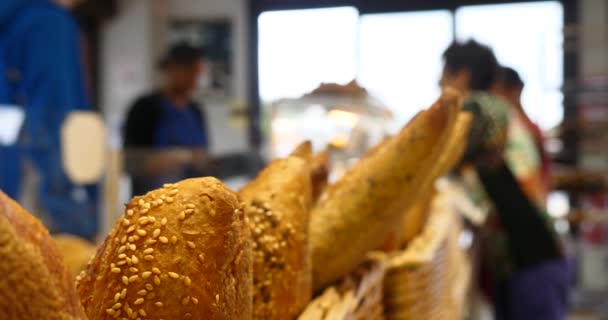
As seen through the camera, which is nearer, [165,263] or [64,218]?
[165,263]

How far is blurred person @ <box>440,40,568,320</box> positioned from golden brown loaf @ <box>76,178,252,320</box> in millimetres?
1511

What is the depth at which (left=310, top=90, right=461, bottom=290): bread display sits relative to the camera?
98 cm

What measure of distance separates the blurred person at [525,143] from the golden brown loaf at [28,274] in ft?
7.03

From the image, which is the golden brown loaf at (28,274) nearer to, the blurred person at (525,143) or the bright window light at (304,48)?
the blurred person at (525,143)

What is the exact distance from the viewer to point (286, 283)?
2.59ft

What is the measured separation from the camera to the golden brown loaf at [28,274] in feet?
1.42

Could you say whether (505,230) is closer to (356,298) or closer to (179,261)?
(356,298)

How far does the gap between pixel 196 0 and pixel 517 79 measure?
16.1 feet

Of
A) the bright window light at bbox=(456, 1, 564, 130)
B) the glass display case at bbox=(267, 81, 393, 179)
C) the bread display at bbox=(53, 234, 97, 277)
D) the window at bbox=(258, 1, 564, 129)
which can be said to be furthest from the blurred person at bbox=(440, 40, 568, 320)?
the bright window light at bbox=(456, 1, 564, 130)

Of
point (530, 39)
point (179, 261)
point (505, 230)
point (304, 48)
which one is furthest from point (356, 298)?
point (304, 48)

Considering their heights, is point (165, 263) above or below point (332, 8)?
below

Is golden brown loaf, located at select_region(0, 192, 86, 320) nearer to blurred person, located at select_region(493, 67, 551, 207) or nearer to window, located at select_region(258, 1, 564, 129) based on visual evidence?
blurred person, located at select_region(493, 67, 551, 207)

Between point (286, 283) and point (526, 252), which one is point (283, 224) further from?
point (526, 252)

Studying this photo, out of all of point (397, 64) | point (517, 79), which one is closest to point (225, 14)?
point (397, 64)
